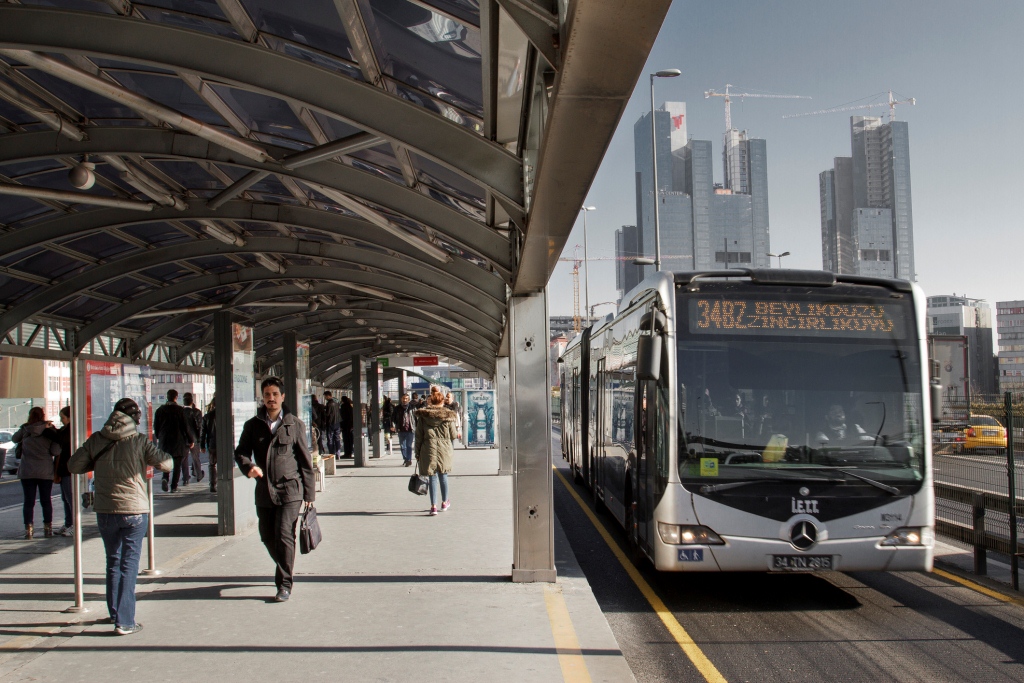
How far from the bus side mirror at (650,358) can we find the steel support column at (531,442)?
1008 mm

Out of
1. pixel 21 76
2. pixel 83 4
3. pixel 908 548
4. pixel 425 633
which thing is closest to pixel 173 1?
pixel 83 4

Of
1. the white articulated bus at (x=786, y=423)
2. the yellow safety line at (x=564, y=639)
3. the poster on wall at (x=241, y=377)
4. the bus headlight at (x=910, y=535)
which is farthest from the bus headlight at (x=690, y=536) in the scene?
the poster on wall at (x=241, y=377)

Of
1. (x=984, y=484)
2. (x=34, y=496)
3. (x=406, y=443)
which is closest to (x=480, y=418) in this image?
(x=406, y=443)

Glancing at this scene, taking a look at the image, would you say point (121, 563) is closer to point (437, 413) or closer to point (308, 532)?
point (308, 532)

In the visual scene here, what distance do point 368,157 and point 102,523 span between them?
4.00 m

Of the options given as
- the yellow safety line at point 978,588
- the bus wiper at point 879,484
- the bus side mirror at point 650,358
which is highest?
the bus side mirror at point 650,358

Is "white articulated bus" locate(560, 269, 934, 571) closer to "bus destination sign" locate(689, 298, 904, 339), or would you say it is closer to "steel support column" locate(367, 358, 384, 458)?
"bus destination sign" locate(689, 298, 904, 339)

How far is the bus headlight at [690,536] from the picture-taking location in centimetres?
802

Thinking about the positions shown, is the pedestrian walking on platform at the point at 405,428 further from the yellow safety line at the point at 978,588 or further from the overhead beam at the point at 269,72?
the overhead beam at the point at 269,72

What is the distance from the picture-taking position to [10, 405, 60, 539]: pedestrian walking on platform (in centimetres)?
1147

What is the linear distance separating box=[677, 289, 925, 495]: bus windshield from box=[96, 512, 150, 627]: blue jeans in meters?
4.55

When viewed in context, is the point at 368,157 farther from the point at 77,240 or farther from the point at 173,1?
the point at 77,240

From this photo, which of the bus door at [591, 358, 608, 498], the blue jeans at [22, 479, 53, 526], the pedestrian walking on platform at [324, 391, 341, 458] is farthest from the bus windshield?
the pedestrian walking on platform at [324, 391, 341, 458]

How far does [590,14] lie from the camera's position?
10.1 feet
